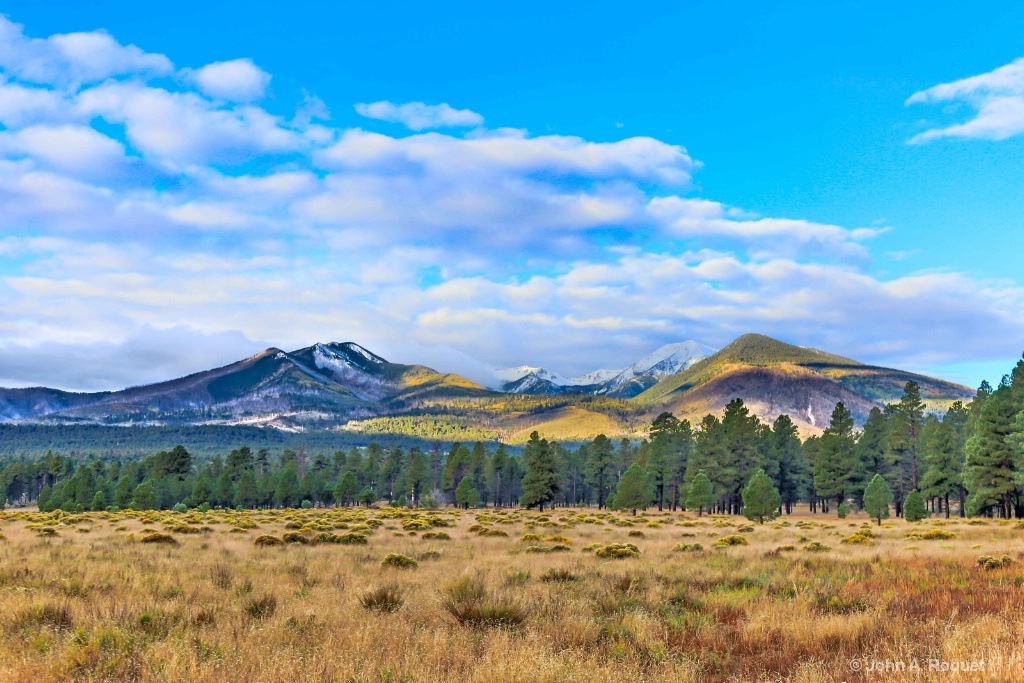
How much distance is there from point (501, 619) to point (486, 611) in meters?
0.27

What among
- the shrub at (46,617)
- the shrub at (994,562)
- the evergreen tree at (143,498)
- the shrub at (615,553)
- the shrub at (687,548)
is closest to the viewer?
the shrub at (46,617)

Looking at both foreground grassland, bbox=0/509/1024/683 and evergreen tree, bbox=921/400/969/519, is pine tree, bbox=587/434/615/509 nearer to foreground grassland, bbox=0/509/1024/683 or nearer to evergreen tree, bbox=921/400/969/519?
evergreen tree, bbox=921/400/969/519

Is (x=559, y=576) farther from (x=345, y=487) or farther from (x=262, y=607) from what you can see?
(x=345, y=487)

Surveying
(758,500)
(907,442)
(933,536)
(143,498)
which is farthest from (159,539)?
(907,442)

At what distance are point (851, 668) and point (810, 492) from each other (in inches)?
3284

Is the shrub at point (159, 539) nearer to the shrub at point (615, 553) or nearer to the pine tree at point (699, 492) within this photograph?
the shrub at point (615, 553)

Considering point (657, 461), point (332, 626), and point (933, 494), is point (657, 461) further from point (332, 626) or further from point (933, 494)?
point (332, 626)

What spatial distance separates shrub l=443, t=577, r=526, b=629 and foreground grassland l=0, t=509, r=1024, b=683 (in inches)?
1.3

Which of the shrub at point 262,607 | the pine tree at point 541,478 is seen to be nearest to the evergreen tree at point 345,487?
the pine tree at point 541,478

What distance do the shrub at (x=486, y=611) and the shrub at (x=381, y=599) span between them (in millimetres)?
990

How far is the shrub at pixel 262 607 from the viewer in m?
9.23

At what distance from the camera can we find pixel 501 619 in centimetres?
871

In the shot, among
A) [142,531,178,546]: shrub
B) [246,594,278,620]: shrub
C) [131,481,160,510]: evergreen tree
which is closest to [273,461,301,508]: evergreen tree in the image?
[131,481,160,510]: evergreen tree

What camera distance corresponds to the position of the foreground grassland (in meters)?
6.49
